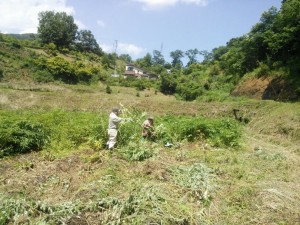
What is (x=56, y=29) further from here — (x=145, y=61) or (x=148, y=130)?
(x=148, y=130)

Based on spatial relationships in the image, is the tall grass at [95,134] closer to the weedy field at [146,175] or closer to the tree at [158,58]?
the weedy field at [146,175]

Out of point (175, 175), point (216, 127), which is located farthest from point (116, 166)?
point (216, 127)

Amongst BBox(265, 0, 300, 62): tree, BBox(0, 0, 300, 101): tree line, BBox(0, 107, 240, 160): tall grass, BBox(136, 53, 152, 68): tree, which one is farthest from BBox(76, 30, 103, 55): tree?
BBox(0, 107, 240, 160): tall grass

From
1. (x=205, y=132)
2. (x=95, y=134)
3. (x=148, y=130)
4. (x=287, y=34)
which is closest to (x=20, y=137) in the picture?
(x=95, y=134)

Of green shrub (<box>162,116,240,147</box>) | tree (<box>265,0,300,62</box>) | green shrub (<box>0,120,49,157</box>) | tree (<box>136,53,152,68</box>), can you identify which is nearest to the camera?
green shrub (<box>0,120,49,157</box>)

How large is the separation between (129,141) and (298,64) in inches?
551

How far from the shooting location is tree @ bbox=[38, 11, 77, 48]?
57062 millimetres

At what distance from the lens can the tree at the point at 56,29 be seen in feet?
187

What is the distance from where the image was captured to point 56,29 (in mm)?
57031

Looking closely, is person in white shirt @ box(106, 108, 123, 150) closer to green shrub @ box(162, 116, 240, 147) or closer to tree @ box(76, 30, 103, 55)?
green shrub @ box(162, 116, 240, 147)

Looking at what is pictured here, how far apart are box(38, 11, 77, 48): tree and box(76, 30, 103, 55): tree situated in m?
2.30

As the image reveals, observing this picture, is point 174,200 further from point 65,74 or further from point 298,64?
point 65,74

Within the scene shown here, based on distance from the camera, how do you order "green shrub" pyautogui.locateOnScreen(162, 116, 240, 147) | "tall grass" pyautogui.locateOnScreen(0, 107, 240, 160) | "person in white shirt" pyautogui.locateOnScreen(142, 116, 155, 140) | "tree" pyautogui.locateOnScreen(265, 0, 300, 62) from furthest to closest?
"tree" pyautogui.locateOnScreen(265, 0, 300, 62) < "green shrub" pyautogui.locateOnScreen(162, 116, 240, 147) < "person in white shirt" pyautogui.locateOnScreen(142, 116, 155, 140) < "tall grass" pyautogui.locateOnScreen(0, 107, 240, 160)

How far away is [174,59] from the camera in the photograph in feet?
302
